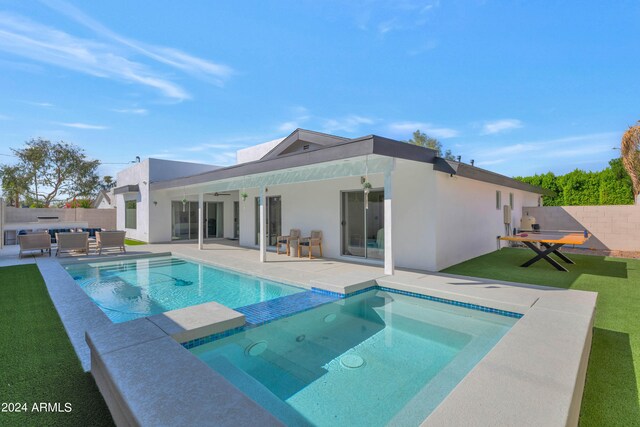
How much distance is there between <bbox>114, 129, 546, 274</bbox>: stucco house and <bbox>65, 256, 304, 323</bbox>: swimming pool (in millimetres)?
2352

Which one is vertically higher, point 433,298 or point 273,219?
point 273,219

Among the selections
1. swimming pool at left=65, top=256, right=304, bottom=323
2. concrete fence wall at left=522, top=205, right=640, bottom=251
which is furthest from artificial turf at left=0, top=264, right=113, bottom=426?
concrete fence wall at left=522, top=205, right=640, bottom=251

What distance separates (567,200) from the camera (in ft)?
64.6

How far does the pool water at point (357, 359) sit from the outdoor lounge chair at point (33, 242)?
11.8 metres

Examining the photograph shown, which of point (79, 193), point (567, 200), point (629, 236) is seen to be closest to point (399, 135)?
point (567, 200)

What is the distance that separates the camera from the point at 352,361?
4.14 meters

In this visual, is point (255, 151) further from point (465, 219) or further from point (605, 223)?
point (605, 223)

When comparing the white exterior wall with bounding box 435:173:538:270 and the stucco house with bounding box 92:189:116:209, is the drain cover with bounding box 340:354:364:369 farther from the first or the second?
the stucco house with bounding box 92:189:116:209

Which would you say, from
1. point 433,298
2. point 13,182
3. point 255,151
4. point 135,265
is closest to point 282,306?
point 433,298

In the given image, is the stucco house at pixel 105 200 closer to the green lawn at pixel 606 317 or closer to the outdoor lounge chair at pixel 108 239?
the outdoor lounge chair at pixel 108 239

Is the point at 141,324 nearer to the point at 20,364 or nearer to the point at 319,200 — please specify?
the point at 20,364

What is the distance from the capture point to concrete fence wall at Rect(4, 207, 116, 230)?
2616 centimetres

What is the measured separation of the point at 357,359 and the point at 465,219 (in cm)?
770

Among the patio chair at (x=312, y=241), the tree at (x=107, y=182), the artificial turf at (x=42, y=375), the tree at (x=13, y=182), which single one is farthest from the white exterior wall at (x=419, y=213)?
the tree at (x=107, y=182)
